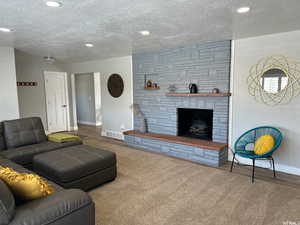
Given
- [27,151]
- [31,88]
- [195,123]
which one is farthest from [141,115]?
[31,88]

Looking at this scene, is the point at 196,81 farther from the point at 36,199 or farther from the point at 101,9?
the point at 36,199

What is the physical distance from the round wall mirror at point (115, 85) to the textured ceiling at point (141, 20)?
165 cm

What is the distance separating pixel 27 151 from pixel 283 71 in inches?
167

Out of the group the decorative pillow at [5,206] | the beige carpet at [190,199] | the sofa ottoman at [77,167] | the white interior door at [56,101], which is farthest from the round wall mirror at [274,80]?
the white interior door at [56,101]

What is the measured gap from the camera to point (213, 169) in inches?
137

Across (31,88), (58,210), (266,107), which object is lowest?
(58,210)

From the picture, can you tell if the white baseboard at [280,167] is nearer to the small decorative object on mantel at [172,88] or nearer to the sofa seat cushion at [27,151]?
the small decorative object on mantel at [172,88]

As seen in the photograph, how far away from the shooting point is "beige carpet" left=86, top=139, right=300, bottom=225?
2.15 m

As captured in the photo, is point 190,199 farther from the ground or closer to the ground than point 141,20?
closer to the ground

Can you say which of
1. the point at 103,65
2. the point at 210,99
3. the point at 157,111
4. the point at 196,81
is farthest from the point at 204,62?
the point at 103,65

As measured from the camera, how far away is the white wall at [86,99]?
7.78 meters

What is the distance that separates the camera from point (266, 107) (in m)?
3.43

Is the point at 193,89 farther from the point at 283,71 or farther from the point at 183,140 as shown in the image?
the point at 283,71

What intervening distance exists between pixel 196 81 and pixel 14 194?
11.7 ft
